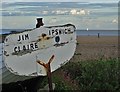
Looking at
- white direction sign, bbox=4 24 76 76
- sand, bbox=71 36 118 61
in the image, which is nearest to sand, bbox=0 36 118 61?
sand, bbox=71 36 118 61

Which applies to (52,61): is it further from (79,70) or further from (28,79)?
(79,70)

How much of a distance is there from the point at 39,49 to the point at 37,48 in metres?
0.04

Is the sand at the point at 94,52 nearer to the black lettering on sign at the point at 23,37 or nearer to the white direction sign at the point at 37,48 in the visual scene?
the white direction sign at the point at 37,48

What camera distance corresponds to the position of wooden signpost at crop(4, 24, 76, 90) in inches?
224

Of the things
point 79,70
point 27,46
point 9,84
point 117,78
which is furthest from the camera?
point 79,70

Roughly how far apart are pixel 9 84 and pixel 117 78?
2.44 meters

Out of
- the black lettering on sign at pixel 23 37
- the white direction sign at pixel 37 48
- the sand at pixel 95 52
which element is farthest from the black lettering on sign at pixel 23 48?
the sand at pixel 95 52

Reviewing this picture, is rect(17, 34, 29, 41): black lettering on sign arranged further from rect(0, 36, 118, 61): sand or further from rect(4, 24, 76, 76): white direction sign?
rect(0, 36, 118, 61): sand

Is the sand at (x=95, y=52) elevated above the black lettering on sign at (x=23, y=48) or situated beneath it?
situated beneath

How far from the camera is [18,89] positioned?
6.14 metres

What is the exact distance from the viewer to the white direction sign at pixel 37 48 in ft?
18.7

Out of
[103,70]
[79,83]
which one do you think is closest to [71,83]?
[79,83]

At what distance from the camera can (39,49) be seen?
586cm

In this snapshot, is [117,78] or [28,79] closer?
[28,79]
